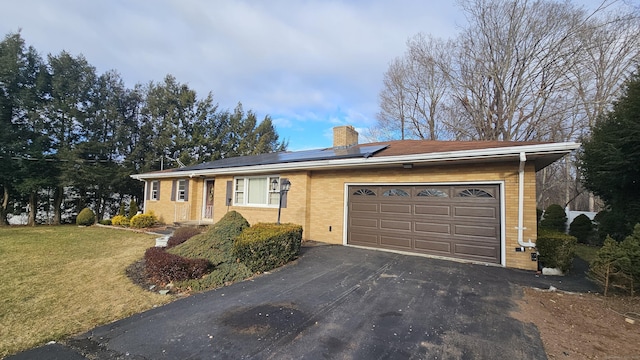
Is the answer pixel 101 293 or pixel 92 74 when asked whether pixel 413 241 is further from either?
pixel 92 74

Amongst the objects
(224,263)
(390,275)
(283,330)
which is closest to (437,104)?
(390,275)

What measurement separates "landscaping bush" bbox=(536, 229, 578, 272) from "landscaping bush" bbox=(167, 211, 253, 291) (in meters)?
6.64

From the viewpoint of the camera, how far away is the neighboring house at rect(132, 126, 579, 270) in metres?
6.51

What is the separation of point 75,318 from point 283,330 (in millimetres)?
3039

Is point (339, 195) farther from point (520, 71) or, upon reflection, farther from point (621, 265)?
point (520, 71)

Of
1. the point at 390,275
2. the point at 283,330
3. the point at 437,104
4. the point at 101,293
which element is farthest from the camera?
the point at 437,104

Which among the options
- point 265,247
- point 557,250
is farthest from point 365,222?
point 557,250

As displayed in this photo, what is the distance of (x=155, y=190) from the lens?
16.6m

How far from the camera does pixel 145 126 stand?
2459 cm

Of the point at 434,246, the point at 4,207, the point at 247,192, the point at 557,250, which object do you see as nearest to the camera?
the point at 557,250

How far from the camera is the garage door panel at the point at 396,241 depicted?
7.78 meters

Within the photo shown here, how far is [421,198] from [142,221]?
13.5m

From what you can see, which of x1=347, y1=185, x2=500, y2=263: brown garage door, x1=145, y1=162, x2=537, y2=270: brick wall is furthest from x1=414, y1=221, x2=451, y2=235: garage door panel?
x1=145, y1=162, x2=537, y2=270: brick wall

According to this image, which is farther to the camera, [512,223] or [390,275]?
[512,223]
